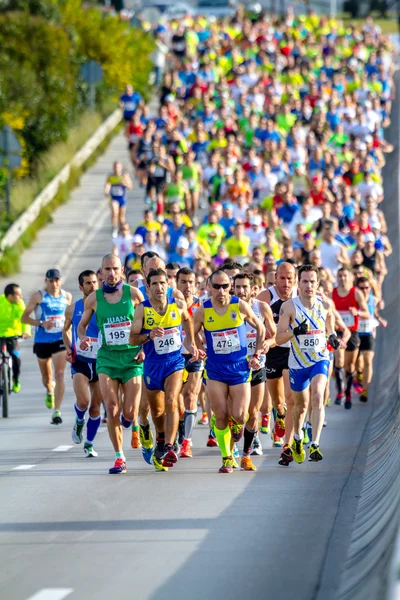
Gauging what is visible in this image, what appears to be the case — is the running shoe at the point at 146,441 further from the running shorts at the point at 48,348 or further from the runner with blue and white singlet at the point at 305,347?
the running shorts at the point at 48,348

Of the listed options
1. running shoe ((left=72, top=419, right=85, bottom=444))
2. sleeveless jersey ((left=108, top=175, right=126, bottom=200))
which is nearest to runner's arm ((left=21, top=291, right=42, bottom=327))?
running shoe ((left=72, top=419, right=85, bottom=444))

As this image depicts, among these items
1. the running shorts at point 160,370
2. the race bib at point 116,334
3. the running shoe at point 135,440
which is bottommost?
the running shoe at point 135,440

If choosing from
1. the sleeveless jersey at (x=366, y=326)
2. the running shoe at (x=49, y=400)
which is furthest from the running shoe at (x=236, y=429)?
the sleeveless jersey at (x=366, y=326)

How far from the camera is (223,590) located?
10227 mm

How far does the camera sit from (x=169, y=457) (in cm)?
1533

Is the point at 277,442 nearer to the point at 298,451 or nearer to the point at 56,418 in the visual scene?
the point at 298,451

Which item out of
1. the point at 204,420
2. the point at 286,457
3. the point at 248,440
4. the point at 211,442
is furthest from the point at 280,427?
Result: the point at 204,420

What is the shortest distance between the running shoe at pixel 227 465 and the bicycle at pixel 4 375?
569 centimetres

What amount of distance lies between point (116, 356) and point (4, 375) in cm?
551

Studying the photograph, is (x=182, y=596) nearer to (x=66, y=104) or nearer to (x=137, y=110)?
(x=137, y=110)

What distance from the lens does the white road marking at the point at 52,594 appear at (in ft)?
32.9

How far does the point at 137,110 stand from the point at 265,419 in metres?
21.5

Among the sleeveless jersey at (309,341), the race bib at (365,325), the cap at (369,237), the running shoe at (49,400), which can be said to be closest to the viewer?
the sleeveless jersey at (309,341)

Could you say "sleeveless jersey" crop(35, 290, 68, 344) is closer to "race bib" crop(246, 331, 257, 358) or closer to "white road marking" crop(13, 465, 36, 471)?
"white road marking" crop(13, 465, 36, 471)
